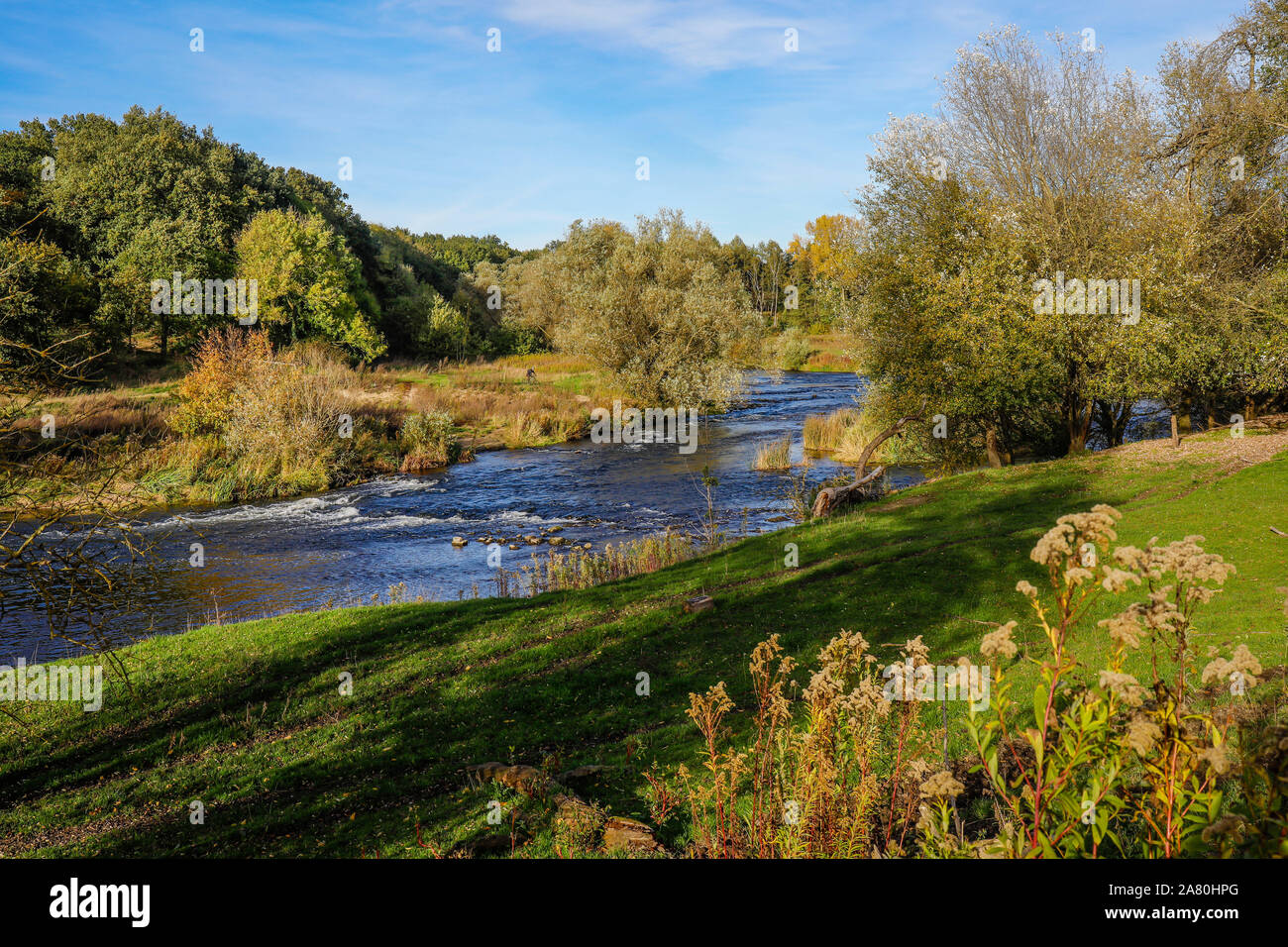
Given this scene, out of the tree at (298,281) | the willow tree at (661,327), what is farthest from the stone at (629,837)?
the tree at (298,281)

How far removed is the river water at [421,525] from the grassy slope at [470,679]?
261 cm

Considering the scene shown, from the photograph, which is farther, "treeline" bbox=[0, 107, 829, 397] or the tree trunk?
"treeline" bbox=[0, 107, 829, 397]

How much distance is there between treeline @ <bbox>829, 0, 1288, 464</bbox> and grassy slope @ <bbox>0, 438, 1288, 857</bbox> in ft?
16.2

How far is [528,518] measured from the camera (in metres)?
23.6

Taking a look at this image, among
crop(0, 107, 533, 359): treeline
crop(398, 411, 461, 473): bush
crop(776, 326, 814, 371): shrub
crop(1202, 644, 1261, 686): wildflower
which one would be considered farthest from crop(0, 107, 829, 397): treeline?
crop(1202, 644, 1261, 686): wildflower

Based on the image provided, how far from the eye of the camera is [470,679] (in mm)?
10352

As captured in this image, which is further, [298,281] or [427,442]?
[298,281]

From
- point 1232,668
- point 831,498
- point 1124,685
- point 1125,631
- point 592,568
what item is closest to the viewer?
point 1124,685

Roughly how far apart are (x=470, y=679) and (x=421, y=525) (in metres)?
13.6

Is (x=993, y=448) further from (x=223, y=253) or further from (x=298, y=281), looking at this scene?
(x=223, y=253)

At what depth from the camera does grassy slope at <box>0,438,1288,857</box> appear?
280 inches

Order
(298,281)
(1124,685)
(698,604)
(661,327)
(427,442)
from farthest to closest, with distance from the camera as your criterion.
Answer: (298,281) → (661,327) → (427,442) → (698,604) → (1124,685)
